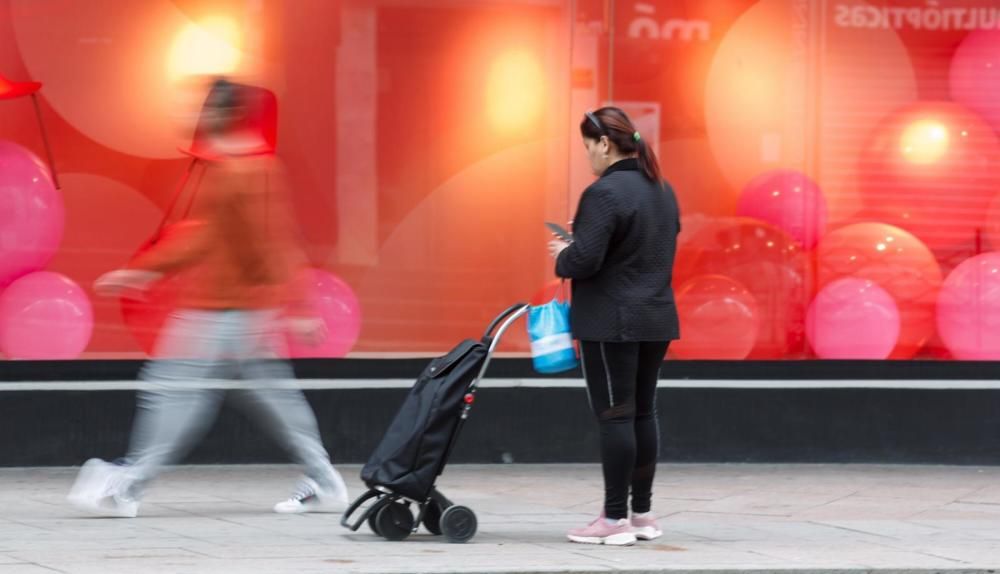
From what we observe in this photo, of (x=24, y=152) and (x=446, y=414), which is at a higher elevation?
(x=24, y=152)

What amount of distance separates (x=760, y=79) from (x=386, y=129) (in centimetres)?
223

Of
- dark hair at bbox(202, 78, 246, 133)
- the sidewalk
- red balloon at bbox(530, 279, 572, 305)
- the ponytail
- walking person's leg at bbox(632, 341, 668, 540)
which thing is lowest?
the sidewalk

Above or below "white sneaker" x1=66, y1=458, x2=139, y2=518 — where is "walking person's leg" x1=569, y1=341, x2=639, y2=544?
above

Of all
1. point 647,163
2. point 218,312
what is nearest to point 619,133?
point 647,163

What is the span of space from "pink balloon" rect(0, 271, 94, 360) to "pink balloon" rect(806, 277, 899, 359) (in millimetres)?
4198

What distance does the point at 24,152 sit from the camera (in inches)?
358

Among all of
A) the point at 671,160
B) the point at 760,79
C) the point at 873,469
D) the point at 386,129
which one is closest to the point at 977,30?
the point at 760,79

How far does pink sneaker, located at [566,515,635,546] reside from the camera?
6.88 meters

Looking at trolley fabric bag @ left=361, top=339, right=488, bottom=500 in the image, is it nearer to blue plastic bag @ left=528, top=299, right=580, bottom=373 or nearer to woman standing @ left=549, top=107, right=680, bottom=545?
blue plastic bag @ left=528, top=299, right=580, bottom=373

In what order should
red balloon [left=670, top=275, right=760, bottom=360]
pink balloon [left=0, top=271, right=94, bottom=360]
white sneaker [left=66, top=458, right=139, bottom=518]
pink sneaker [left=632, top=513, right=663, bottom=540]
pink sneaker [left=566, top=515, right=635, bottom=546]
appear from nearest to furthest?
pink sneaker [left=566, top=515, right=635, bottom=546] → pink sneaker [left=632, top=513, right=663, bottom=540] → white sneaker [left=66, top=458, right=139, bottom=518] → pink balloon [left=0, top=271, right=94, bottom=360] → red balloon [left=670, top=275, right=760, bottom=360]

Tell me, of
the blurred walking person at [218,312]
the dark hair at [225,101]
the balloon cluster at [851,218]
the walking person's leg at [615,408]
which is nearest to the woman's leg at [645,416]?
the walking person's leg at [615,408]

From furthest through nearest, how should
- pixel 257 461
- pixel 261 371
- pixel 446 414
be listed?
pixel 257 461, pixel 261 371, pixel 446 414

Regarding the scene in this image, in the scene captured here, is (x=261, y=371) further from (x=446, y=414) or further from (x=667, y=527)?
(x=667, y=527)

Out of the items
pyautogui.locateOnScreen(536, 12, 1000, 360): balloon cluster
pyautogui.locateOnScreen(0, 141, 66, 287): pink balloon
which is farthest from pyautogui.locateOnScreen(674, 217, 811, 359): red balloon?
pyautogui.locateOnScreen(0, 141, 66, 287): pink balloon
